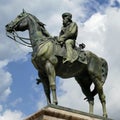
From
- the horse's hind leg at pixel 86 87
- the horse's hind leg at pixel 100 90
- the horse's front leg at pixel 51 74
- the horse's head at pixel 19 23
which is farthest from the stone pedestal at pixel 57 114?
the horse's head at pixel 19 23

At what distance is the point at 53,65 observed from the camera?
16297 millimetres

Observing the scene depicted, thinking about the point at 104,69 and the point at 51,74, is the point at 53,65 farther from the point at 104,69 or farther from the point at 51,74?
the point at 104,69

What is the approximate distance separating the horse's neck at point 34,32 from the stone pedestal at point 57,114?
8.83 feet

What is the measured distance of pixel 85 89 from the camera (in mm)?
18109

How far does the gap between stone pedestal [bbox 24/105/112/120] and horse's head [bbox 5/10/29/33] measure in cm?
347

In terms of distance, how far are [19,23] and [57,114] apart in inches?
154

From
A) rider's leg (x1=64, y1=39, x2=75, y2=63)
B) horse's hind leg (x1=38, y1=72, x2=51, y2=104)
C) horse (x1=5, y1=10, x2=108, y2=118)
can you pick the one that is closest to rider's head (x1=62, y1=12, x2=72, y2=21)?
horse (x1=5, y1=10, x2=108, y2=118)

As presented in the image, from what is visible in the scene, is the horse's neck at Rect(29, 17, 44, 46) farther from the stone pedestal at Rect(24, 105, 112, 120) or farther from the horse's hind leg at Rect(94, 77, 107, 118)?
the stone pedestal at Rect(24, 105, 112, 120)

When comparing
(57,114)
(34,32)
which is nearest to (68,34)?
(34,32)

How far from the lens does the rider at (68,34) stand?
54.7 ft

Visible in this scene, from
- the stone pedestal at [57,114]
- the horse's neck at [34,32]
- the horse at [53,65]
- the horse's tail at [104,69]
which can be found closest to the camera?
the stone pedestal at [57,114]

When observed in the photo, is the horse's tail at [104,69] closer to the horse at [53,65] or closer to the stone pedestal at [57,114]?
the horse at [53,65]

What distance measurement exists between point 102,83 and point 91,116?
6.26ft

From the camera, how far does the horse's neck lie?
16.9m
